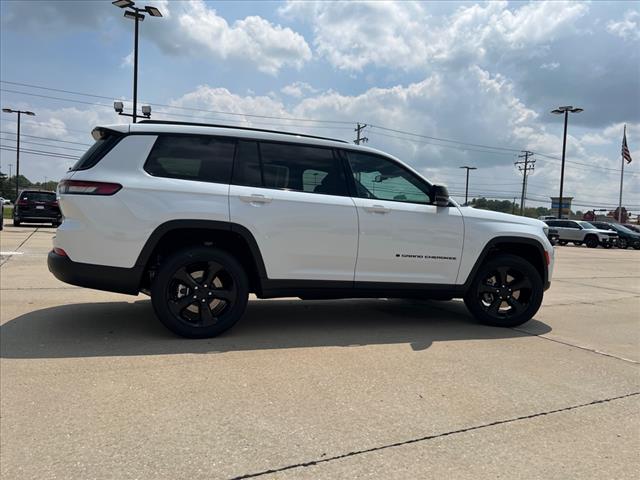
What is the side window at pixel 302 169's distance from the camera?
190 inches

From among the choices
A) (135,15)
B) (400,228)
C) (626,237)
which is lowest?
(626,237)

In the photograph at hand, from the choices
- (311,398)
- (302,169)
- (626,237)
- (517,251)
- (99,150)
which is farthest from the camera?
(626,237)

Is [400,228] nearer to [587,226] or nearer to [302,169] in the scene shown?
[302,169]

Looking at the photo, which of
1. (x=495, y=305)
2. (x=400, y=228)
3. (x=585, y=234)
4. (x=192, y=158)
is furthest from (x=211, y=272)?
(x=585, y=234)

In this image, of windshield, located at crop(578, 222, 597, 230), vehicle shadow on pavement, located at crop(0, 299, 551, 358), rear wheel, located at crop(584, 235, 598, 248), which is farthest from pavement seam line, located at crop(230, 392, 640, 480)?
windshield, located at crop(578, 222, 597, 230)

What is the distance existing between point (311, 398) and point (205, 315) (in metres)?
1.63

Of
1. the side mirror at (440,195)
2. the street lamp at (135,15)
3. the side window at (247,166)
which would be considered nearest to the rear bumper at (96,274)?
the side window at (247,166)

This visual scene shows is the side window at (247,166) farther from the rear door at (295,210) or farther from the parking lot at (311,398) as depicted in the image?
the parking lot at (311,398)

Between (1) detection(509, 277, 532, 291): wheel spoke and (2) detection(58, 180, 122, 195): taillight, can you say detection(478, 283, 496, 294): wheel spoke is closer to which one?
(1) detection(509, 277, 532, 291): wheel spoke

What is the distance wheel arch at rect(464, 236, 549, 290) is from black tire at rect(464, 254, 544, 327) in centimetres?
12

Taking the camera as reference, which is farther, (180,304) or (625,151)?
(625,151)

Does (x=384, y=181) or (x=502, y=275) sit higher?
(x=384, y=181)

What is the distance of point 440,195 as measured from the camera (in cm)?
523

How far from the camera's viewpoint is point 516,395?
3.57 m
